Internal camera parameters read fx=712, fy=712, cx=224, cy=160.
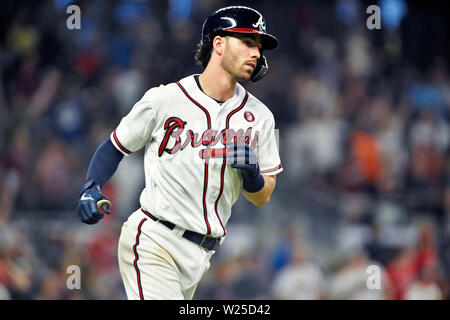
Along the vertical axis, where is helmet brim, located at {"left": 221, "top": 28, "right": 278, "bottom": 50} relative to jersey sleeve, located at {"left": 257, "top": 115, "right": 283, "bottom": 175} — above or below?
above

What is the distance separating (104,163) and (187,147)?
417mm

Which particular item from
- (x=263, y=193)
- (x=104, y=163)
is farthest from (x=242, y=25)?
(x=104, y=163)

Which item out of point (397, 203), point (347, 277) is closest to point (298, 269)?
point (347, 277)

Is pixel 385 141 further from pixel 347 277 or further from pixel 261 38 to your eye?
pixel 261 38

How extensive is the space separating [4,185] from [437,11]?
605cm

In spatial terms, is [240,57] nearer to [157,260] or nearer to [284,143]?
[157,260]

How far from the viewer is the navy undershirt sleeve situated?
133 inches

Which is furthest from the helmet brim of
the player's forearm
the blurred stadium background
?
the blurred stadium background

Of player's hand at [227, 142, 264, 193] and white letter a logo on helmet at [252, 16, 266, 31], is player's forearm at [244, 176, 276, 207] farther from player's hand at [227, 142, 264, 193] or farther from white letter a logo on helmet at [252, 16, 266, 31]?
white letter a logo on helmet at [252, 16, 266, 31]

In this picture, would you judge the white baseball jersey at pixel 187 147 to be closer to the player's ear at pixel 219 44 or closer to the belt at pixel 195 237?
the belt at pixel 195 237

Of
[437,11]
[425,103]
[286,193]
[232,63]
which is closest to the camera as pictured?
[232,63]

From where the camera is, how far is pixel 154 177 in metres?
3.39

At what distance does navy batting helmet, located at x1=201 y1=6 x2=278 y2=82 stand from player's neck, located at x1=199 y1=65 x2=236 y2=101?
0.12 metres

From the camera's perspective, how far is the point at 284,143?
795 centimetres
